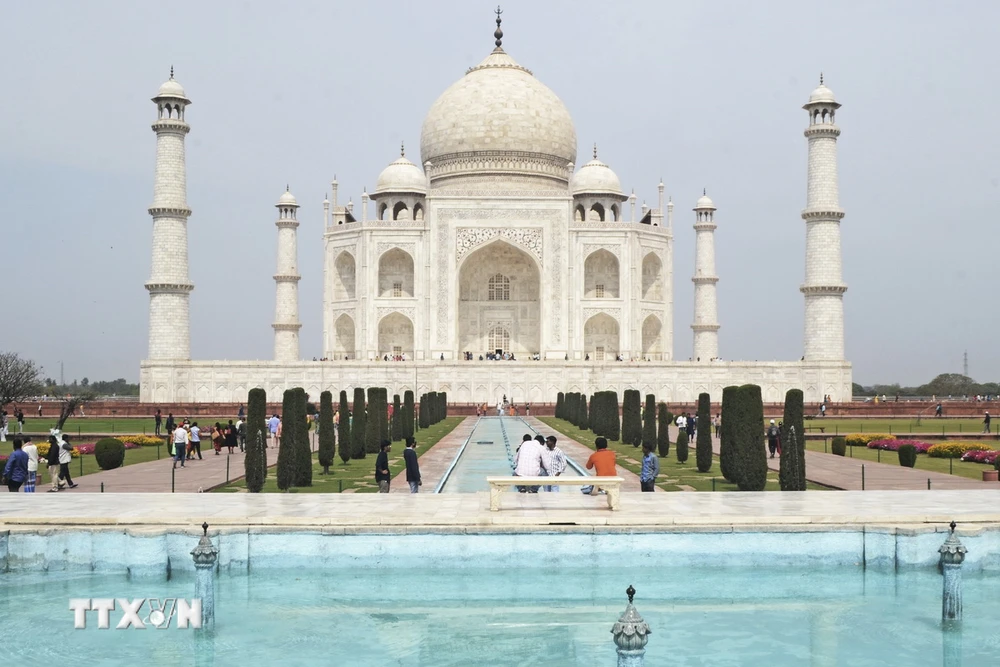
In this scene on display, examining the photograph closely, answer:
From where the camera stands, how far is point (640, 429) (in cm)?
1808

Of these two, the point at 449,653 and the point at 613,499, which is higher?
the point at 613,499

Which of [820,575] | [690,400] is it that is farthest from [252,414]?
[690,400]

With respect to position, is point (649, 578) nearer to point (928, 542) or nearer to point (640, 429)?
point (928, 542)

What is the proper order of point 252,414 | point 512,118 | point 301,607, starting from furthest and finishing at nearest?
point 512,118
point 252,414
point 301,607

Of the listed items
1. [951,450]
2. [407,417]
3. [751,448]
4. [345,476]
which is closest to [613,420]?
[407,417]

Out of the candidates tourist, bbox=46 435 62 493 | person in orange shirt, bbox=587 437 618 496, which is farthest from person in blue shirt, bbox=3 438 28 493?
person in orange shirt, bbox=587 437 618 496

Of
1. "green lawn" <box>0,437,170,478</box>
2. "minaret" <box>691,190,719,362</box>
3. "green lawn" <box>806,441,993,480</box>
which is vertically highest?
"minaret" <box>691,190,719,362</box>

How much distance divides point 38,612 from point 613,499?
4175 millimetres

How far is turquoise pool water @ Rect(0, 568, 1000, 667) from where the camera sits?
5770 mm

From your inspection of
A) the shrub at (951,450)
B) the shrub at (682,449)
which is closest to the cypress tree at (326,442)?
the shrub at (682,449)

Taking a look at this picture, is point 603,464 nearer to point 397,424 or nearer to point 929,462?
point 929,462

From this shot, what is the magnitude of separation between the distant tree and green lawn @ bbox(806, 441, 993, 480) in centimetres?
1829

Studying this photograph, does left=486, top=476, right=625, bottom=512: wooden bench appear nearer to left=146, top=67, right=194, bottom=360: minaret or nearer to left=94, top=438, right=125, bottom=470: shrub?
left=94, top=438, right=125, bottom=470: shrub

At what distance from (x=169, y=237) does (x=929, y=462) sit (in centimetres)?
2281
